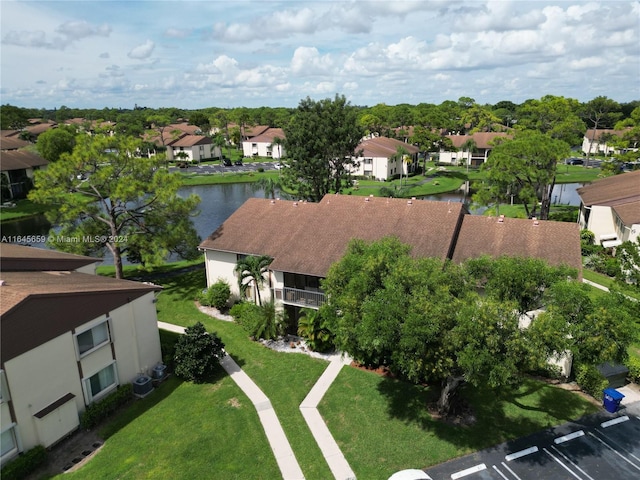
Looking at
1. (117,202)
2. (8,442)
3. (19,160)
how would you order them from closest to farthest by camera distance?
(8,442), (117,202), (19,160)

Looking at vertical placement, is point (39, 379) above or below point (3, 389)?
below

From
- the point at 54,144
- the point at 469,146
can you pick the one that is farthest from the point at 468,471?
the point at 469,146

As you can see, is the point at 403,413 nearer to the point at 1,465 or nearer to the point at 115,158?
the point at 1,465

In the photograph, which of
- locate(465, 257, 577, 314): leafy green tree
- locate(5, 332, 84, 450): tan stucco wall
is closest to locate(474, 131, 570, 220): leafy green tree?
locate(465, 257, 577, 314): leafy green tree

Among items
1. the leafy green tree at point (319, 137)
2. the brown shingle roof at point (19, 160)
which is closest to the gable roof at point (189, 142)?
the brown shingle roof at point (19, 160)

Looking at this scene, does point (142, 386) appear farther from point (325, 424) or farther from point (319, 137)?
point (319, 137)

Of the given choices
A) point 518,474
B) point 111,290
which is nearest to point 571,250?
point 518,474

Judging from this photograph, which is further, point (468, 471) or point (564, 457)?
point (564, 457)
